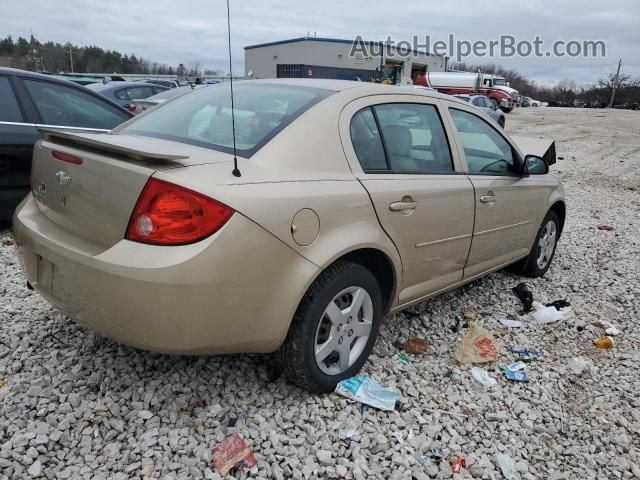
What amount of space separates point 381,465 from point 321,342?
2.14ft

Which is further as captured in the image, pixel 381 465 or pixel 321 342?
pixel 321 342

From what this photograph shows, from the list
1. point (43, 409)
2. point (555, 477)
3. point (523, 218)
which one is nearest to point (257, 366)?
point (43, 409)

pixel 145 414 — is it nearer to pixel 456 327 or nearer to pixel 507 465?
pixel 507 465

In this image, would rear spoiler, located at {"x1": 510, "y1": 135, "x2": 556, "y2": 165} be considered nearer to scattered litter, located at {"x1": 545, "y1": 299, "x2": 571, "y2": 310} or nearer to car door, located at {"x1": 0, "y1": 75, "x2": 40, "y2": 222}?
scattered litter, located at {"x1": 545, "y1": 299, "x2": 571, "y2": 310}

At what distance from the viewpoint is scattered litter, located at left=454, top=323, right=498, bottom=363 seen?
321 centimetres

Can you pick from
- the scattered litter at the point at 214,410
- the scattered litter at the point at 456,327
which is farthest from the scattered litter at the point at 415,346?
the scattered litter at the point at 214,410

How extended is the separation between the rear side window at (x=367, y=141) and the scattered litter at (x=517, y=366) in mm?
1484

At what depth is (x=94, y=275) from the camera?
210 cm

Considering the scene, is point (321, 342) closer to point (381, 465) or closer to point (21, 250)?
point (381, 465)

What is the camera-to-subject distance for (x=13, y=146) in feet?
14.8

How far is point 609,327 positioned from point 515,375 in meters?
1.29

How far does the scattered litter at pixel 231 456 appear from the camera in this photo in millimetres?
2168

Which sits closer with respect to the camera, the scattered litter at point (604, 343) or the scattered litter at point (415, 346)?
the scattered litter at point (415, 346)

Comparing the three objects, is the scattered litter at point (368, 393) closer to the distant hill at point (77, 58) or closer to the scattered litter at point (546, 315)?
the scattered litter at point (546, 315)
